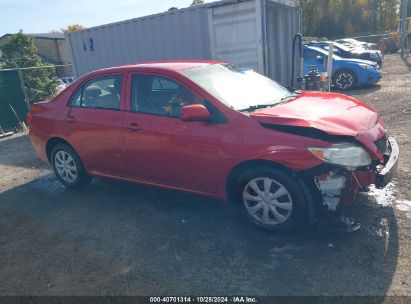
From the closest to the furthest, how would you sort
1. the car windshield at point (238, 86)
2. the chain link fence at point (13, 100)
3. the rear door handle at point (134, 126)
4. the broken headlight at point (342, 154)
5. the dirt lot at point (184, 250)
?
the dirt lot at point (184, 250)
the broken headlight at point (342, 154)
the car windshield at point (238, 86)
the rear door handle at point (134, 126)
the chain link fence at point (13, 100)

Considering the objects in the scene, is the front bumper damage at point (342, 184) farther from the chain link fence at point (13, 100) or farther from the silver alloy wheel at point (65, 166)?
the chain link fence at point (13, 100)

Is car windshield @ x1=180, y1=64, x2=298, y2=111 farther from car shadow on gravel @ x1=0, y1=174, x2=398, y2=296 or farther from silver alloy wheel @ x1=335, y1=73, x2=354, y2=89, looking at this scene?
silver alloy wheel @ x1=335, y1=73, x2=354, y2=89

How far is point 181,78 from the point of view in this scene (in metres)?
4.02

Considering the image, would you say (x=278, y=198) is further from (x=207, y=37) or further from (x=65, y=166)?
(x=207, y=37)

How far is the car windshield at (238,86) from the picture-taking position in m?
3.91

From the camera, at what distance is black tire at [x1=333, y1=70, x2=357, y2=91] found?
1227 cm

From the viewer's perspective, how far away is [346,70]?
12305 mm

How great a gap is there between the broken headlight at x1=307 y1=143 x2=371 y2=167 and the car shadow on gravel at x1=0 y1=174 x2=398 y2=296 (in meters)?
0.76

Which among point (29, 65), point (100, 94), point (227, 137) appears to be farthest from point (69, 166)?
point (29, 65)

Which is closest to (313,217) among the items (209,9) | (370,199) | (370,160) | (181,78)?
(370,160)

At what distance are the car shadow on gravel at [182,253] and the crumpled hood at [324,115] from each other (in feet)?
3.31

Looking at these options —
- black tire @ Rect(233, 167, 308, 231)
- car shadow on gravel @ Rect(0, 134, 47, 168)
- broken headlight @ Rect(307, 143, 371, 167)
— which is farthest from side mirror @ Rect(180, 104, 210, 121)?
car shadow on gravel @ Rect(0, 134, 47, 168)

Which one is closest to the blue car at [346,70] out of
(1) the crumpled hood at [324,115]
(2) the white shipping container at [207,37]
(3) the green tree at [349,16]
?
(2) the white shipping container at [207,37]

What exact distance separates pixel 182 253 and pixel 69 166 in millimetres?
2622
